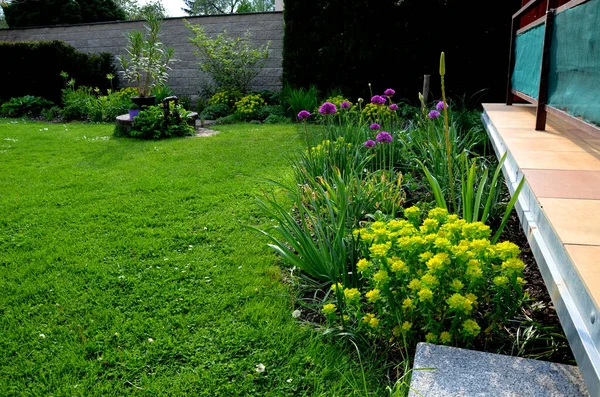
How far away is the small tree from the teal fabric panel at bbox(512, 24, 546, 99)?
18.4 ft

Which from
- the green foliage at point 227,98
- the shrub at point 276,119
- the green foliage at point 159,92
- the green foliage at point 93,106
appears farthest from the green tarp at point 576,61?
the green foliage at point 93,106

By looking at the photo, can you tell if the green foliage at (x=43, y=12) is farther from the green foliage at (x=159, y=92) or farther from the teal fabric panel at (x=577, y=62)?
the teal fabric panel at (x=577, y=62)

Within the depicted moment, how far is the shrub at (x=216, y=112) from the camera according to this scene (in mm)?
8773

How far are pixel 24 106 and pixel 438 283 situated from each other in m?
10.3

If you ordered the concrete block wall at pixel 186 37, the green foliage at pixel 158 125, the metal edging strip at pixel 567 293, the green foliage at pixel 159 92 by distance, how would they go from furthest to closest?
the concrete block wall at pixel 186 37
the green foliage at pixel 159 92
the green foliage at pixel 158 125
the metal edging strip at pixel 567 293

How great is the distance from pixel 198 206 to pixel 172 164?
1542 mm

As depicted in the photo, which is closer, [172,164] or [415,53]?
[172,164]

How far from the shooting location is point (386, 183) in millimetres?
3059

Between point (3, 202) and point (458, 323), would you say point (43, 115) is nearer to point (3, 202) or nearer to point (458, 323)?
point (3, 202)

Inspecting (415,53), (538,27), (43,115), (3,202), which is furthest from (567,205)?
(43,115)

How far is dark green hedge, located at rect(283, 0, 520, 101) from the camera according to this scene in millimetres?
7941

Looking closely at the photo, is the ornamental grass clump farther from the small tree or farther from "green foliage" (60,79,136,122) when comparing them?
the small tree

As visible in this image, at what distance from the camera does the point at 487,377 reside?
141 centimetres

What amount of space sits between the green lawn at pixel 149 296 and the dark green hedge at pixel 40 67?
262 inches
